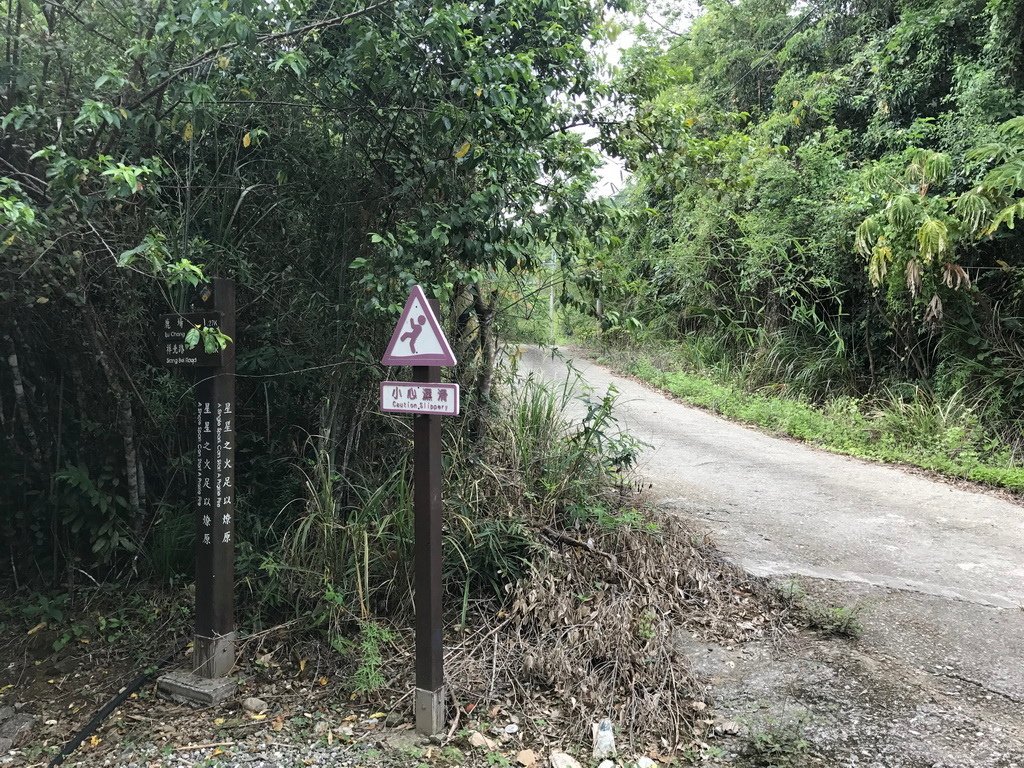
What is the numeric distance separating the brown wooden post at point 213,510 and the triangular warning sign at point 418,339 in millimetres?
1025

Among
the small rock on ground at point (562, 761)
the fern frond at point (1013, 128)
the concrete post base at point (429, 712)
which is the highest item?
the fern frond at point (1013, 128)

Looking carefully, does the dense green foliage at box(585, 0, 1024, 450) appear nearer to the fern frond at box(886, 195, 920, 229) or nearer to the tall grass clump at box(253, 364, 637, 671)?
the fern frond at box(886, 195, 920, 229)

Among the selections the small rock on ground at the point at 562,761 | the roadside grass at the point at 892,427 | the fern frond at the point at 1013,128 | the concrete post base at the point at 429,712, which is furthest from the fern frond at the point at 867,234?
the concrete post base at the point at 429,712

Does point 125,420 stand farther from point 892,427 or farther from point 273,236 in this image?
point 892,427

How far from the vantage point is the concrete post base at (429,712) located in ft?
11.1

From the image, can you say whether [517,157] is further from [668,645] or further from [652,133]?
[668,645]

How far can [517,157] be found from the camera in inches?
160

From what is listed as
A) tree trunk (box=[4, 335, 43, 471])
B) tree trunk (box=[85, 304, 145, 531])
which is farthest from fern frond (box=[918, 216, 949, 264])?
tree trunk (box=[4, 335, 43, 471])

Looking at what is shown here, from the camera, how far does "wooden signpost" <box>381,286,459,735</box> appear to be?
336 centimetres

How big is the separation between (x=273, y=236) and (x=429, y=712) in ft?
10.1

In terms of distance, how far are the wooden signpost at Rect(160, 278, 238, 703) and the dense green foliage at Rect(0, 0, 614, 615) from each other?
31 centimetres

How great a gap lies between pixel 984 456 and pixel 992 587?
11.6ft

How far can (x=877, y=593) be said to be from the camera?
450cm

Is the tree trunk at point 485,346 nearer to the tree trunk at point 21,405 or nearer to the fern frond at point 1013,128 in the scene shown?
the tree trunk at point 21,405
